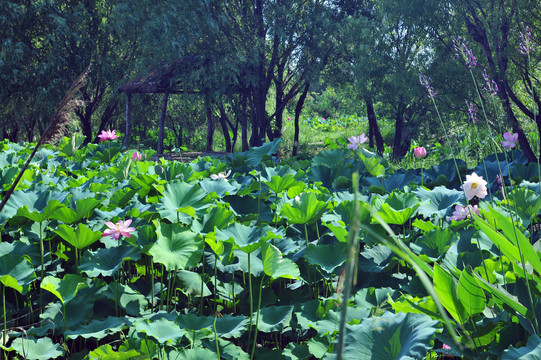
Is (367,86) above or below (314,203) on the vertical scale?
above

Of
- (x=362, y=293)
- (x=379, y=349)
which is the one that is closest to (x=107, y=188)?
Answer: (x=362, y=293)

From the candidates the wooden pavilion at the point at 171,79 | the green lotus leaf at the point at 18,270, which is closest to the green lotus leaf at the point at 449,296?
the green lotus leaf at the point at 18,270

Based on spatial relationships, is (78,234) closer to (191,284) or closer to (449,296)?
(191,284)

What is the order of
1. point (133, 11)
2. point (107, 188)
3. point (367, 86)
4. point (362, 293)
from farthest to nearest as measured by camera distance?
point (133, 11)
point (367, 86)
point (107, 188)
point (362, 293)

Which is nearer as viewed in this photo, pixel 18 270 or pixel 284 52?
pixel 18 270

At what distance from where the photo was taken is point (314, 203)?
1.65m

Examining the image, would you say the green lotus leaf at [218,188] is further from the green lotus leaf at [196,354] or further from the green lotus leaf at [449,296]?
the green lotus leaf at [449,296]

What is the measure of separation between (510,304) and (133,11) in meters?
12.6

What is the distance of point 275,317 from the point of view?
1.45m

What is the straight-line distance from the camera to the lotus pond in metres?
1.08

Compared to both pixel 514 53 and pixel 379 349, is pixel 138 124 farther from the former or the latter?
pixel 379 349

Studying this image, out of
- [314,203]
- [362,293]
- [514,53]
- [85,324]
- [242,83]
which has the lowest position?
[85,324]

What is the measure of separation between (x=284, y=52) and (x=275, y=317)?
11625 mm

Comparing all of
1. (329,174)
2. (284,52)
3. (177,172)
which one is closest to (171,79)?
(284,52)
